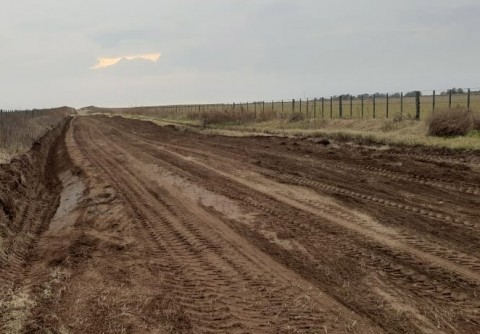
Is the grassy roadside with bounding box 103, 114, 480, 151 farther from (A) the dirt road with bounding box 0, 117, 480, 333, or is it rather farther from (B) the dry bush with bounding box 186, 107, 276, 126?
(B) the dry bush with bounding box 186, 107, 276, 126

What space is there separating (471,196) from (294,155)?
756 centimetres

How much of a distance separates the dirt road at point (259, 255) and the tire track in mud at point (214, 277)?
21 millimetres

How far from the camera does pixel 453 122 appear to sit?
18.9 m

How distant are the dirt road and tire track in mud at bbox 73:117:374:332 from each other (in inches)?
0.8

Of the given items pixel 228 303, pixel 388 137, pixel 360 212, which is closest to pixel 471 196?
pixel 360 212

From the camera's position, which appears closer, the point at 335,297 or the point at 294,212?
the point at 335,297

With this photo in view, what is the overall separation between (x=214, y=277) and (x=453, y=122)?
15852 mm

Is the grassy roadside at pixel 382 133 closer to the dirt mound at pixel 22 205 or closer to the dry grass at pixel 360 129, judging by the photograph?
the dry grass at pixel 360 129

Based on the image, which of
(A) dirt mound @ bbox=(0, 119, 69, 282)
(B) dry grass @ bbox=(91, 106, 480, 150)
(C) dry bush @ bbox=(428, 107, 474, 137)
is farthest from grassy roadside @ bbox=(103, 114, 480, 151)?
(A) dirt mound @ bbox=(0, 119, 69, 282)

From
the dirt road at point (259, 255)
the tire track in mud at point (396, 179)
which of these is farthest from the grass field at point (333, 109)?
the dirt road at point (259, 255)

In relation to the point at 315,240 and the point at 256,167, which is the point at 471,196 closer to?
the point at 315,240

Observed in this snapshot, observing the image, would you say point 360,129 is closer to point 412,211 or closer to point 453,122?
point 453,122

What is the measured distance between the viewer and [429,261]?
591cm

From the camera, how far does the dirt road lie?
470 centimetres
